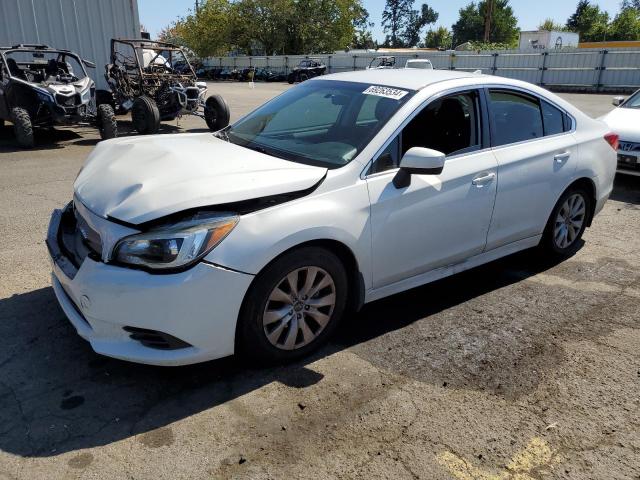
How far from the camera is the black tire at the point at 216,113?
11680mm

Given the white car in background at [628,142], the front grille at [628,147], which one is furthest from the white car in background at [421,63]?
the front grille at [628,147]

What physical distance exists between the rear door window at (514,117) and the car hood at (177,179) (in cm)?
164

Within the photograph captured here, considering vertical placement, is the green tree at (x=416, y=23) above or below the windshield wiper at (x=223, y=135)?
above

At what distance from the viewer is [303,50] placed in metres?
56.7

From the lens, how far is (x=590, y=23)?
96625 mm

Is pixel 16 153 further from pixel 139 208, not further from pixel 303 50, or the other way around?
pixel 303 50

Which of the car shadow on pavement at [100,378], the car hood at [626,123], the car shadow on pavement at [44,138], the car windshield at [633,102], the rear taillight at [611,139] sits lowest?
the car shadow on pavement at [100,378]

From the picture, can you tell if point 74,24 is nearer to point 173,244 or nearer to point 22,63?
point 22,63

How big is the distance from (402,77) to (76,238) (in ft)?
8.13

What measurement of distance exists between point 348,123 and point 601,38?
10284cm

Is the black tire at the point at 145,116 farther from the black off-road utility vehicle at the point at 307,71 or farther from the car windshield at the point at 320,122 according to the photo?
the black off-road utility vehicle at the point at 307,71

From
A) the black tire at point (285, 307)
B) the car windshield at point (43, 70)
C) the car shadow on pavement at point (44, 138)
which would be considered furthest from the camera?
the car windshield at point (43, 70)

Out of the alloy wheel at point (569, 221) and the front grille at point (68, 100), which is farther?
the front grille at point (68, 100)

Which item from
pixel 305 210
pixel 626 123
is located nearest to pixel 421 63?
pixel 626 123
